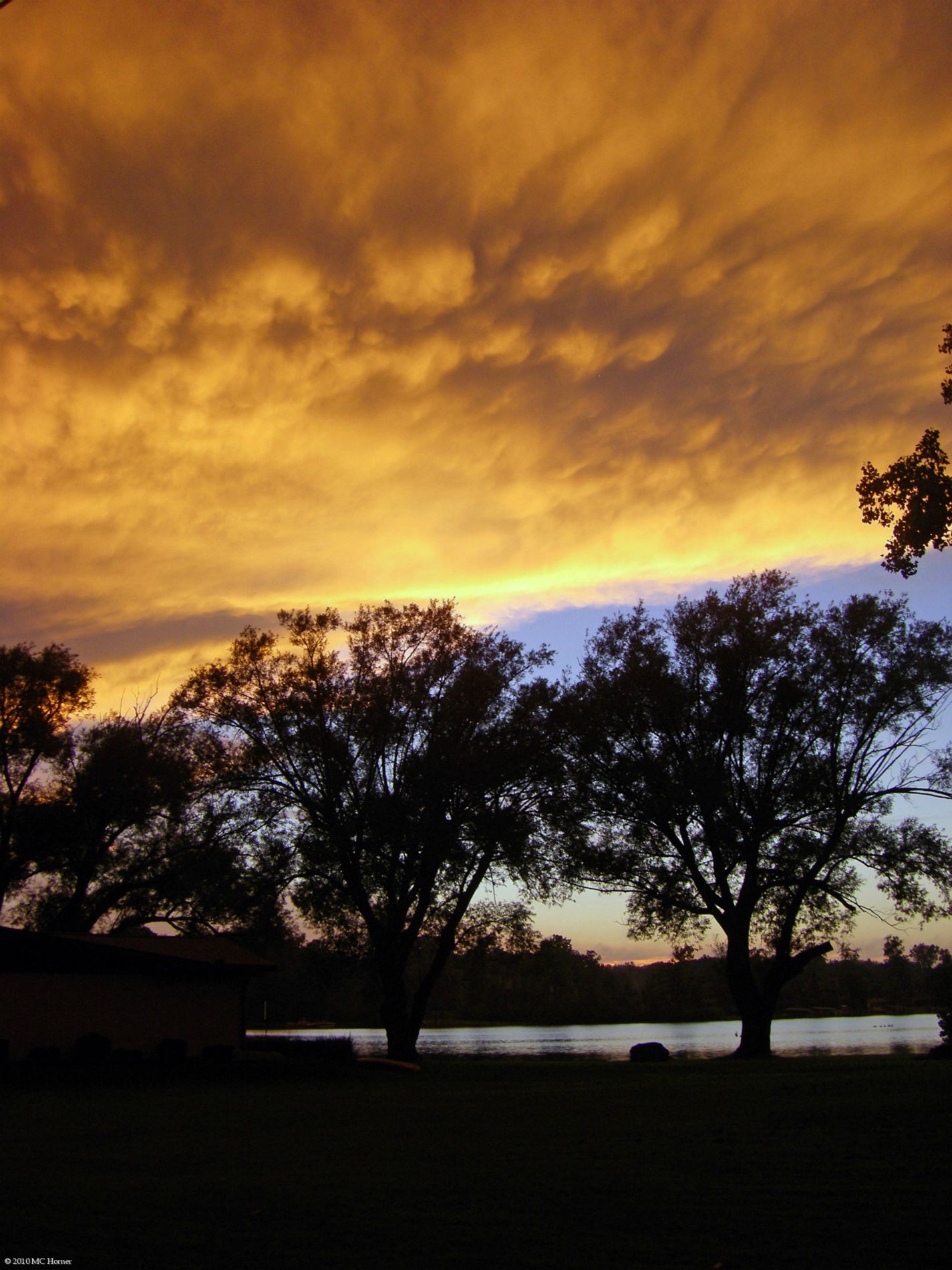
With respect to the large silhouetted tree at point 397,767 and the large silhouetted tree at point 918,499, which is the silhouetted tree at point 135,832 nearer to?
the large silhouetted tree at point 397,767

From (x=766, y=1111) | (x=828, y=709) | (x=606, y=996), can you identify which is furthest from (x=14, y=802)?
(x=606, y=996)

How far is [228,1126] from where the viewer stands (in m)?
13.2

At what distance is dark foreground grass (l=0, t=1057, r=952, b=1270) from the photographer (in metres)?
5.92

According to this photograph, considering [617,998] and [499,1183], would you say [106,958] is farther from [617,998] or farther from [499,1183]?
[617,998]

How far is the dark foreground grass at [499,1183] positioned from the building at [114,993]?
33.3ft

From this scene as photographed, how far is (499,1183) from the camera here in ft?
26.9

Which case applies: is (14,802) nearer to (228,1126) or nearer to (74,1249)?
(228,1126)

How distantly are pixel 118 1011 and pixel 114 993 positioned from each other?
1.57 ft

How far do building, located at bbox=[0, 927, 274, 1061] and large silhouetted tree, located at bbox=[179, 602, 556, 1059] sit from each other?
487 cm

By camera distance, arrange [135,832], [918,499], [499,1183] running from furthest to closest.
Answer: [135,832], [918,499], [499,1183]

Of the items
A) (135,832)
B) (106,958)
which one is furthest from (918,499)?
(135,832)

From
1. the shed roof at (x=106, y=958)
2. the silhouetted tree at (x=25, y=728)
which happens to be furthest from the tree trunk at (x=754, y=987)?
the silhouetted tree at (x=25, y=728)

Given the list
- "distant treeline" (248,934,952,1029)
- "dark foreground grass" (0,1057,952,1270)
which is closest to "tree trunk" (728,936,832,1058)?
"dark foreground grass" (0,1057,952,1270)

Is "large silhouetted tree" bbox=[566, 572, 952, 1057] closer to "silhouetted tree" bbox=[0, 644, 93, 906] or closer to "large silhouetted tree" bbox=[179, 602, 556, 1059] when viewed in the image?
"large silhouetted tree" bbox=[179, 602, 556, 1059]
